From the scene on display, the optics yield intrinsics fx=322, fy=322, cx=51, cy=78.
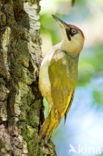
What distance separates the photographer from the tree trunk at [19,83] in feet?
8.33

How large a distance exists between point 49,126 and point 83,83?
3.27 meters

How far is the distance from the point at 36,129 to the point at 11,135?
0.32 m

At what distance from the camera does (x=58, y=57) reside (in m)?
3.26

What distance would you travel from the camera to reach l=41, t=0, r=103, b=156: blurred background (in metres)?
5.52

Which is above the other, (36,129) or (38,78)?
(38,78)

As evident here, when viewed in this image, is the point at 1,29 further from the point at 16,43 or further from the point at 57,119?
the point at 57,119

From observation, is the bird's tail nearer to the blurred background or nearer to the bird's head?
the bird's head

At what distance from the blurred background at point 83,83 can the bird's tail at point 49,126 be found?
2430 millimetres

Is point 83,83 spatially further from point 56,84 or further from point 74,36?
point 56,84

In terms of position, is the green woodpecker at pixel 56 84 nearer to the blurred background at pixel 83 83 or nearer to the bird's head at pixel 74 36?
the bird's head at pixel 74 36

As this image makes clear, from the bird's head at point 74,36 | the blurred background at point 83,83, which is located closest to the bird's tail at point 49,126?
the bird's head at point 74,36

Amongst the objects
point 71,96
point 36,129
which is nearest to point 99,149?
point 71,96

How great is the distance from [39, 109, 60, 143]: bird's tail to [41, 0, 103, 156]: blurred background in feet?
7.97

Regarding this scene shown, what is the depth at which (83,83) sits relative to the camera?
609 centimetres
